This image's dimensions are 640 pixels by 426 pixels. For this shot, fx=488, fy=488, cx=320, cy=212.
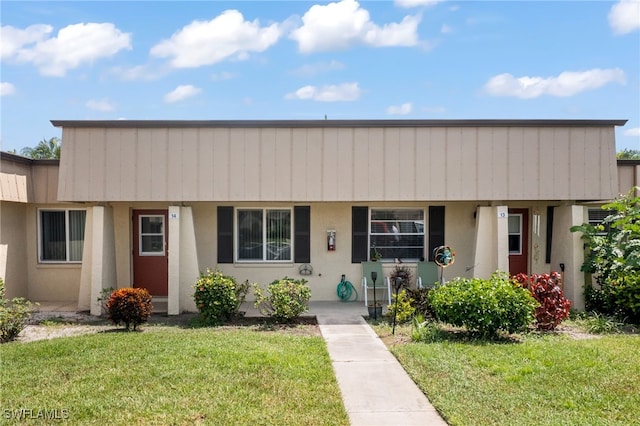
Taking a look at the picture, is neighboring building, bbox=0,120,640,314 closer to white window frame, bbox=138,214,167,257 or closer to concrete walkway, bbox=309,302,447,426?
white window frame, bbox=138,214,167,257

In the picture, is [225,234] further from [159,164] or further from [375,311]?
[375,311]

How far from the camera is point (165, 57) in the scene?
42.4ft

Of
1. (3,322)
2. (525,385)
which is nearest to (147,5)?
(3,322)

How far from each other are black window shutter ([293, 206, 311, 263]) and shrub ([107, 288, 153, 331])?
155 inches

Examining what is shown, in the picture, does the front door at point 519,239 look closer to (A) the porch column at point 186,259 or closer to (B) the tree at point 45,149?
(A) the porch column at point 186,259

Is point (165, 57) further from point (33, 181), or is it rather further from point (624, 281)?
point (624, 281)

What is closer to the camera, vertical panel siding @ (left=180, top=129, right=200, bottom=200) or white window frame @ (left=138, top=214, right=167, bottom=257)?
vertical panel siding @ (left=180, top=129, right=200, bottom=200)

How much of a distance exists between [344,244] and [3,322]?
6.94 metres

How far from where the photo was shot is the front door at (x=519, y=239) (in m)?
12.1

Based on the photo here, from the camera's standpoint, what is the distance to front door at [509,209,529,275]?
12102 millimetres

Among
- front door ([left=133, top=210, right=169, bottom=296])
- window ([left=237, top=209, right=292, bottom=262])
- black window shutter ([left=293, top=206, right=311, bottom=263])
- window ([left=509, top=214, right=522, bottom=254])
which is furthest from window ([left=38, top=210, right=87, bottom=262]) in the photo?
window ([left=509, top=214, right=522, bottom=254])

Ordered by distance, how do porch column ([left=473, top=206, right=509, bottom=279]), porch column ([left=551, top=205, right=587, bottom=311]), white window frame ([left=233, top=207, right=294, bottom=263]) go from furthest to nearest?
1. white window frame ([left=233, top=207, right=294, bottom=263])
2. porch column ([left=473, top=206, right=509, bottom=279])
3. porch column ([left=551, top=205, right=587, bottom=311])

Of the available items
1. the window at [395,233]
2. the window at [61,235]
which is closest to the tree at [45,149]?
the window at [61,235]

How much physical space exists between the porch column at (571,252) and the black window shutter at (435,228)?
2612 mm
